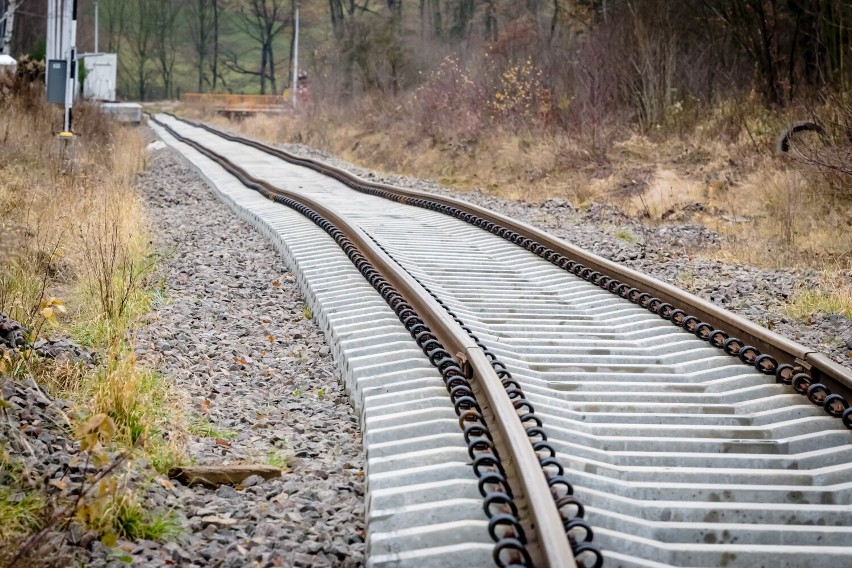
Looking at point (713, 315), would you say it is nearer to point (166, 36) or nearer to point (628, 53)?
point (628, 53)

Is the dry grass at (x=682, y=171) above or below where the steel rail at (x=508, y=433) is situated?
above

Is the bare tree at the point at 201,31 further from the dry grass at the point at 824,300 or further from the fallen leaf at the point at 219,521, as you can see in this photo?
the fallen leaf at the point at 219,521

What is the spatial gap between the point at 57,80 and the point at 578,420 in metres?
14.0

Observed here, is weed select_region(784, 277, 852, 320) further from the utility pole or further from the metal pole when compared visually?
the metal pole

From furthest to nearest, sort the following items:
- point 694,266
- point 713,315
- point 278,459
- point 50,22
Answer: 1. point 50,22
2. point 694,266
3. point 713,315
4. point 278,459

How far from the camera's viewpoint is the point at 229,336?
6.62 m

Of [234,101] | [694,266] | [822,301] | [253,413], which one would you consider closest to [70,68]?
[694,266]

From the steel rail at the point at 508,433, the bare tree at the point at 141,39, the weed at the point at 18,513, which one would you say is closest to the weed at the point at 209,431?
the weed at the point at 18,513

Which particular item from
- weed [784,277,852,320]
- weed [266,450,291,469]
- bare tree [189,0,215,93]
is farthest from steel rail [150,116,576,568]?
bare tree [189,0,215,93]

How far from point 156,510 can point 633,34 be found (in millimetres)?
15479

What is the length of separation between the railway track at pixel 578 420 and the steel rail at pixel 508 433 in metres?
0.01

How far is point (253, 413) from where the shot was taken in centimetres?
525

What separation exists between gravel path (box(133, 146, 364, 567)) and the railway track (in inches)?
7.3

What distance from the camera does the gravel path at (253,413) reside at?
12.2 feet
